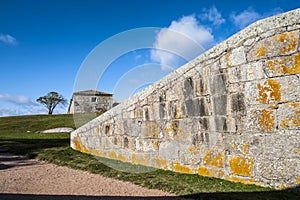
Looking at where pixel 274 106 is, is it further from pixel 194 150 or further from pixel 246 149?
pixel 194 150

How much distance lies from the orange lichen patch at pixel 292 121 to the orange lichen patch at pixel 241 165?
82 centimetres

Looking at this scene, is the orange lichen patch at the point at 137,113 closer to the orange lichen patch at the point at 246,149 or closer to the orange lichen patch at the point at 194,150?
the orange lichen patch at the point at 194,150

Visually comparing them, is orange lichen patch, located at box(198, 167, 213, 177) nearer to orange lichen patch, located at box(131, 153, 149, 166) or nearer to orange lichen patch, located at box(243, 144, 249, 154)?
orange lichen patch, located at box(243, 144, 249, 154)

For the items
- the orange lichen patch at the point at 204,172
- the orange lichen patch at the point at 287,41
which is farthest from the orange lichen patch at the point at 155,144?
the orange lichen patch at the point at 287,41

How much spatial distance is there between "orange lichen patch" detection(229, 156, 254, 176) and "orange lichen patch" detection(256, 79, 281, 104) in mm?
1069

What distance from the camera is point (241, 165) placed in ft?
14.0

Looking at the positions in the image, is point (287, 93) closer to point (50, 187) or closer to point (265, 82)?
point (265, 82)

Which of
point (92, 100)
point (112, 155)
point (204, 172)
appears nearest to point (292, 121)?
point (204, 172)

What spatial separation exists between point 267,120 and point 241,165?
37.1 inches

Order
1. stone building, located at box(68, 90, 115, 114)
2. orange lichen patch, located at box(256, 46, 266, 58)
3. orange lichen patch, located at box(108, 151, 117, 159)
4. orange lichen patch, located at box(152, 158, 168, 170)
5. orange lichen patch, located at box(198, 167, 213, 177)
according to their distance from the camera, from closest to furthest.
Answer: orange lichen patch, located at box(256, 46, 266, 58) → orange lichen patch, located at box(198, 167, 213, 177) → orange lichen patch, located at box(152, 158, 168, 170) → orange lichen patch, located at box(108, 151, 117, 159) → stone building, located at box(68, 90, 115, 114)

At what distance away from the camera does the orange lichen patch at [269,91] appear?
388cm

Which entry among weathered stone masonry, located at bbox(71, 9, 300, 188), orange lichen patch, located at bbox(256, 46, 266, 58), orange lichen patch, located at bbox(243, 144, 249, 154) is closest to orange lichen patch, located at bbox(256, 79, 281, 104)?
weathered stone masonry, located at bbox(71, 9, 300, 188)

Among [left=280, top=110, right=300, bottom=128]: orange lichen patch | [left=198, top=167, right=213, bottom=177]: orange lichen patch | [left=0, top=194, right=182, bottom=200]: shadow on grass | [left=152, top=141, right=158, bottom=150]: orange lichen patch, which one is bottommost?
[left=0, top=194, right=182, bottom=200]: shadow on grass

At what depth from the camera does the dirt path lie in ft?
13.1
